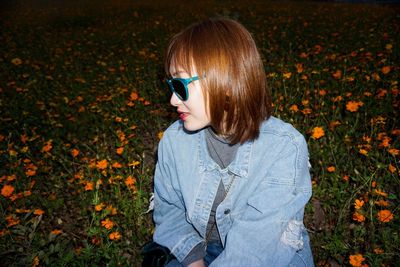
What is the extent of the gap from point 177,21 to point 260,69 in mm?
8394

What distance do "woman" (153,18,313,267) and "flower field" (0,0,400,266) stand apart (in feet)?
2.06

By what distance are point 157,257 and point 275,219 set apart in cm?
66

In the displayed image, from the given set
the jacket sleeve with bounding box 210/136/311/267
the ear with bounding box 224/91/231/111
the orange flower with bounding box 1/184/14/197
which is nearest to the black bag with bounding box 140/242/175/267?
the jacket sleeve with bounding box 210/136/311/267

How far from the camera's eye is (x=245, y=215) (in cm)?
134

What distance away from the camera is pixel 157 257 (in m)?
1.49

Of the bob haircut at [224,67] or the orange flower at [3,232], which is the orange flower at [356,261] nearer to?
the bob haircut at [224,67]

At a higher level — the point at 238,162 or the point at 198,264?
the point at 238,162

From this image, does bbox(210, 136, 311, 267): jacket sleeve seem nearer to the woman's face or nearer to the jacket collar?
the jacket collar

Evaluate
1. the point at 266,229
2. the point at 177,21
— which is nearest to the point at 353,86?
the point at 266,229

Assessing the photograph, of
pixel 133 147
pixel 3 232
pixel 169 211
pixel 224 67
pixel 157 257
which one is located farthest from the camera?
pixel 133 147

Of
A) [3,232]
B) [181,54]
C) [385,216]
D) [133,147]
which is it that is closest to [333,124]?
[385,216]

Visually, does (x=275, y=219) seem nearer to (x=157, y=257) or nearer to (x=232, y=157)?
(x=232, y=157)

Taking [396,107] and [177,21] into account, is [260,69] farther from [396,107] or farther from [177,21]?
[177,21]

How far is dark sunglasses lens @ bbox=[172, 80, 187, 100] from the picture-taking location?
4.05 feet
